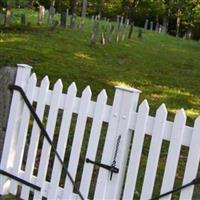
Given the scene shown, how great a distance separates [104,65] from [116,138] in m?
12.7

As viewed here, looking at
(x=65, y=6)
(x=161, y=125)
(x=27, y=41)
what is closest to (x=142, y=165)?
(x=161, y=125)

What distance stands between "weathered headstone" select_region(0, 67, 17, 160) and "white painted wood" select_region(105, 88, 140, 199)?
1.68 m

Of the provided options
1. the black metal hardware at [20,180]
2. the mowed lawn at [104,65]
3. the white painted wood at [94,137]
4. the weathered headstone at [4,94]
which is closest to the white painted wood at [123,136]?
the white painted wood at [94,137]

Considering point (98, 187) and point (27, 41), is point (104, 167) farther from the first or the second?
point (27, 41)

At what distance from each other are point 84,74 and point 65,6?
5217 centimetres

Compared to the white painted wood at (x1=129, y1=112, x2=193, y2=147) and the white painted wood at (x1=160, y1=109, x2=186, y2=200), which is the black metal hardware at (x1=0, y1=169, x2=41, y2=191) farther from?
the white painted wood at (x1=160, y1=109, x2=186, y2=200)

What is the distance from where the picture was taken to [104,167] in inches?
225

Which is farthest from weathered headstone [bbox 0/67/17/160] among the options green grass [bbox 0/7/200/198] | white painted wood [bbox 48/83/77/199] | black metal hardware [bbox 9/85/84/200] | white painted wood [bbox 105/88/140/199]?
green grass [bbox 0/7/200/198]

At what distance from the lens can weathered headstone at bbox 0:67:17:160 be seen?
21.8 ft

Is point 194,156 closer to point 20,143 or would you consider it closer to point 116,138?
point 116,138

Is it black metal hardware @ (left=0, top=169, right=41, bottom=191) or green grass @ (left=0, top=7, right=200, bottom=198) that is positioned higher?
green grass @ (left=0, top=7, right=200, bottom=198)

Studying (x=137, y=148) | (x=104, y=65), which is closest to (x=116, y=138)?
(x=137, y=148)

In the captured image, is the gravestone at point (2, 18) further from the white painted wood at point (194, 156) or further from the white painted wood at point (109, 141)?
the white painted wood at point (194, 156)

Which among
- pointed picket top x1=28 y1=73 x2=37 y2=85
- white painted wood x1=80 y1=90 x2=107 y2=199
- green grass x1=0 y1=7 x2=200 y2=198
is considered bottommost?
green grass x1=0 y1=7 x2=200 y2=198
